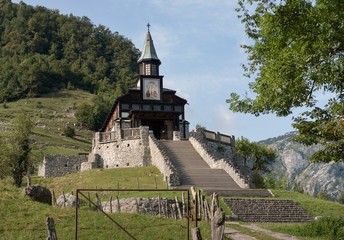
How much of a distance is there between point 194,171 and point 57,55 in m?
133

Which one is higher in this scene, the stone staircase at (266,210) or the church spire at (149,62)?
the church spire at (149,62)

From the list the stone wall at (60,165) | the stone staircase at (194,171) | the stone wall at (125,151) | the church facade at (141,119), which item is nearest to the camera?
the stone staircase at (194,171)

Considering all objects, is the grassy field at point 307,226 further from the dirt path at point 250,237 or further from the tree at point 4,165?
the tree at point 4,165

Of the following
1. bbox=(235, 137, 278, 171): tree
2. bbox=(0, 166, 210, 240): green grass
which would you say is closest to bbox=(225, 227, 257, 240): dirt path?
bbox=(0, 166, 210, 240): green grass

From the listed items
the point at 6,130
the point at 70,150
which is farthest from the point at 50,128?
the point at 70,150

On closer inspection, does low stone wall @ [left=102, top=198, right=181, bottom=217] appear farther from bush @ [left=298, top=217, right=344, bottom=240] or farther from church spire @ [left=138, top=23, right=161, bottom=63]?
church spire @ [left=138, top=23, right=161, bottom=63]

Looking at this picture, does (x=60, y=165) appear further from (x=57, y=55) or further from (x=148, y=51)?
(x=57, y=55)

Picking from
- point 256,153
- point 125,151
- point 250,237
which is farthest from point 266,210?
point 256,153

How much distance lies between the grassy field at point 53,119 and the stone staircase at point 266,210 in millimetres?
38695

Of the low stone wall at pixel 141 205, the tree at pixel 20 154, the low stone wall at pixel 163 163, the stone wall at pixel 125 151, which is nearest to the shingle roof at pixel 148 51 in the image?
the stone wall at pixel 125 151

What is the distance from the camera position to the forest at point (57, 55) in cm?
13506

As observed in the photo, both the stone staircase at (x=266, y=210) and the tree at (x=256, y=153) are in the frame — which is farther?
the tree at (x=256, y=153)

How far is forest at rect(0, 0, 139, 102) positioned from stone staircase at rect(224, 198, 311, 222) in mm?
91471

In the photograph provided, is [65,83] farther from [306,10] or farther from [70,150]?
[306,10]
